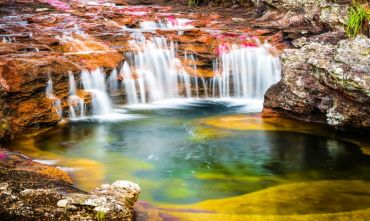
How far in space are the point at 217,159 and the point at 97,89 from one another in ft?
16.4

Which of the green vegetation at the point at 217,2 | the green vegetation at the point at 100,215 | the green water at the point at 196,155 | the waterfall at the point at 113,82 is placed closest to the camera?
the green vegetation at the point at 100,215

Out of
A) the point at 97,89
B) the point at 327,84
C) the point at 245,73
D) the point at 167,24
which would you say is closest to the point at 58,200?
the point at 327,84

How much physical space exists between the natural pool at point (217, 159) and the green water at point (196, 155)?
0.02 m

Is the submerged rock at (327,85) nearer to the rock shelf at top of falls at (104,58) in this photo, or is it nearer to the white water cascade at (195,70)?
the white water cascade at (195,70)

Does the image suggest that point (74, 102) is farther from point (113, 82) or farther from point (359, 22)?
point (359, 22)

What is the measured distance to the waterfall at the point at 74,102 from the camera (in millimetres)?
11320

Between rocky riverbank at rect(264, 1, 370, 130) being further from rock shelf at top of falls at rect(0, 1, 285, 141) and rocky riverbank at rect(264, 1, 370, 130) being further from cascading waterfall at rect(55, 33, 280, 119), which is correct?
rock shelf at top of falls at rect(0, 1, 285, 141)

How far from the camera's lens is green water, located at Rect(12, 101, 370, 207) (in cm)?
707

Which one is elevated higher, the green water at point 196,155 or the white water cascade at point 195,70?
the white water cascade at point 195,70

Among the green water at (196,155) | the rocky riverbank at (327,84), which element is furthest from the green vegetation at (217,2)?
the green water at (196,155)

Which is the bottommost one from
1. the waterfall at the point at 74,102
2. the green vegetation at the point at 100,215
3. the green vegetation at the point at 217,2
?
the green vegetation at the point at 100,215

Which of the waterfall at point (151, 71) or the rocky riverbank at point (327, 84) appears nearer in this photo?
the rocky riverbank at point (327, 84)

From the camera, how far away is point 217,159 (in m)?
8.38

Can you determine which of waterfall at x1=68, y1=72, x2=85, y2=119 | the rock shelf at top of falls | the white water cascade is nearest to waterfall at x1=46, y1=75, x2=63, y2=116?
the rock shelf at top of falls
